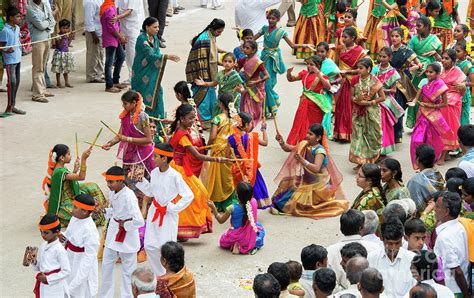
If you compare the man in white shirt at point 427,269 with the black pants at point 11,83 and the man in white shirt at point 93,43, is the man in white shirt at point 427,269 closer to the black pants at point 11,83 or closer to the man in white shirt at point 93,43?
the black pants at point 11,83

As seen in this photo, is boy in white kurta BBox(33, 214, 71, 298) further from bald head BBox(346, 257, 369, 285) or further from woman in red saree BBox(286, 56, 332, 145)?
woman in red saree BBox(286, 56, 332, 145)

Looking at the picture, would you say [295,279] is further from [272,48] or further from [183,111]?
[272,48]

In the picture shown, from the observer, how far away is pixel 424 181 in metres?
8.24

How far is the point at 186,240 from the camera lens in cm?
920

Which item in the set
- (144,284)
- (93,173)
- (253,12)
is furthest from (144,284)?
(253,12)

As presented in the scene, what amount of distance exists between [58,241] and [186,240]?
2.14m

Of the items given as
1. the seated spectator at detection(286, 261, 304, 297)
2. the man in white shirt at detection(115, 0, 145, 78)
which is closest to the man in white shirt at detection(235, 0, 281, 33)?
the man in white shirt at detection(115, 0, 145, 78)

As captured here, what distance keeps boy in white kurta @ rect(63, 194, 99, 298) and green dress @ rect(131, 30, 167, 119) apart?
3.99 meters

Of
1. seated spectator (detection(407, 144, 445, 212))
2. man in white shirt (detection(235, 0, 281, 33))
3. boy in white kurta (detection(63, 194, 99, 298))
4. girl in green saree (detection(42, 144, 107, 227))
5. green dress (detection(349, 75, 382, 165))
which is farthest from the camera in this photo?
man in white shirt (detection(235, 0, 281, 33))

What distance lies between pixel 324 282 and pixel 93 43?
29.9 feet

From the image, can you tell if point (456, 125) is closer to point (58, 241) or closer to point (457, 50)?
point (457, 50)

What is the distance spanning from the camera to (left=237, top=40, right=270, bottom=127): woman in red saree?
1159cm

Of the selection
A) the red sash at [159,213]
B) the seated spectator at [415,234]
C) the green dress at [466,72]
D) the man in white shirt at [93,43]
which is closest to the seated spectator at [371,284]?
the seated spectator at [415,234]

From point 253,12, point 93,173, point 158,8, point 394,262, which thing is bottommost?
point 93,173
